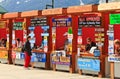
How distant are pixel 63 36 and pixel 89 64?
12.3 feet

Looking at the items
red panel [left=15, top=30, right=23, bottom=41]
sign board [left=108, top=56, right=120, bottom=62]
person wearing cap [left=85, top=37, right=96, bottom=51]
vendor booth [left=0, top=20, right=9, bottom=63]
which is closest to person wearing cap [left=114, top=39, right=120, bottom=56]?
sign board [left=108, top=56, right=120, bottom=62]

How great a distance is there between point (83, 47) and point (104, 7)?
3.08 m

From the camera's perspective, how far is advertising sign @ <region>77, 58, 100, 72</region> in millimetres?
17350

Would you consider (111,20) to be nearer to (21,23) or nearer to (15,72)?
(15,72)

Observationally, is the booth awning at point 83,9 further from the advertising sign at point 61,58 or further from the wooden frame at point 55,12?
the advertising sign at point 61,58

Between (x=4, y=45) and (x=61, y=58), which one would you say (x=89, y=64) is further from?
(x=4, y=45)

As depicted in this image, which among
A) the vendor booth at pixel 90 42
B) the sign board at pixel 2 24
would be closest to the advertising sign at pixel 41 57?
the vendor booth at pixel 90 42

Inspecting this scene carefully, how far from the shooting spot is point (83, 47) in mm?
19172

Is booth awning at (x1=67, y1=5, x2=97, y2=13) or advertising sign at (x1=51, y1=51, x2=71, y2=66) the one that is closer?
booth awning at (x1=67, y1=5, x2=97, y2=13)

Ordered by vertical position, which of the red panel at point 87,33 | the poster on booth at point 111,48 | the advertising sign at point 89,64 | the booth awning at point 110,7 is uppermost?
the booth awning at point 110,7

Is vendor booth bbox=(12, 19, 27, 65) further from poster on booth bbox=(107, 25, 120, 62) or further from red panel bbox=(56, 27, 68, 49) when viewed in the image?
poster on booth bbox=(107, 25, 120, 62)

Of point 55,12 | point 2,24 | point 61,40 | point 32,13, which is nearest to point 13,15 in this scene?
point 32,13

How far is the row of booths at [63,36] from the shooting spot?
1734 cm

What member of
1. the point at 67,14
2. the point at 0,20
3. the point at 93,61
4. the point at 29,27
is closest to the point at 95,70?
the point at 93,61
